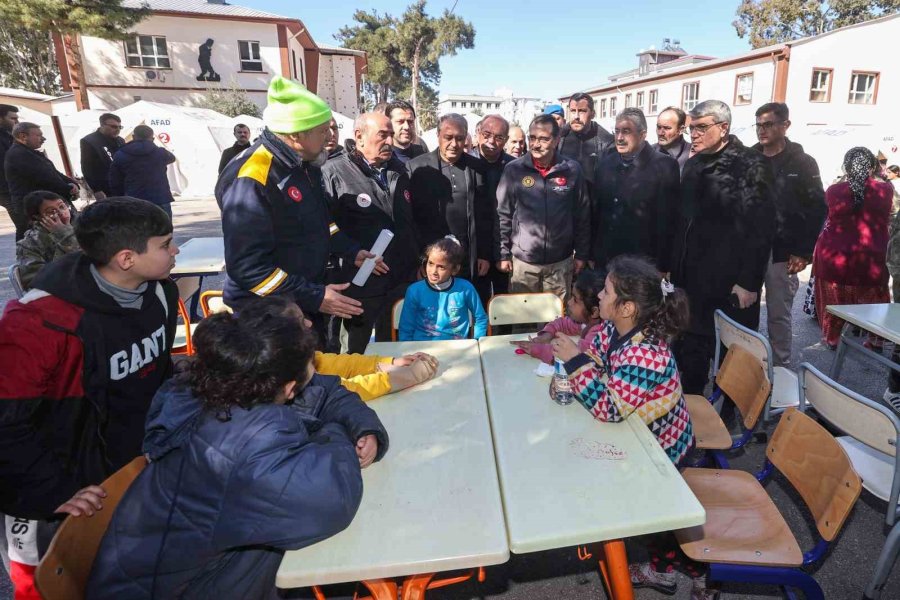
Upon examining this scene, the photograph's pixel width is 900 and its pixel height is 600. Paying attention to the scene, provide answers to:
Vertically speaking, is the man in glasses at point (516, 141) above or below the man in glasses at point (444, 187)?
above

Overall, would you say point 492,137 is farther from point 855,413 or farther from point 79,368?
point 79,368

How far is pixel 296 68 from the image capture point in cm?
2698

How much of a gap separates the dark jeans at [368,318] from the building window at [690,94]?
2575 cm

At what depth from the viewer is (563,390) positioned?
2.08 meters

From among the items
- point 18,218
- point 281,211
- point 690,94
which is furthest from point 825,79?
point 18,218

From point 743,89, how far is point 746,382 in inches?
963

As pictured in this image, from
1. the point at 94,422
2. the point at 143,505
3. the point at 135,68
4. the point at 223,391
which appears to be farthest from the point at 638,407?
the point at 135,68

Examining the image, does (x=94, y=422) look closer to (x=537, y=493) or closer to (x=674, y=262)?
(x=537, y=493)

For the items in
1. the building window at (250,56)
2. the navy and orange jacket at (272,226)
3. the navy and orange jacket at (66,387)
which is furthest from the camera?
the building window at (250,56)

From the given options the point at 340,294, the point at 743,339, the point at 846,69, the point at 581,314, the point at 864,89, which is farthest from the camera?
the point at 864,89

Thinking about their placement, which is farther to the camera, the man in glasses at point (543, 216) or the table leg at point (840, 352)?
the man in glasses at point (543, 216)

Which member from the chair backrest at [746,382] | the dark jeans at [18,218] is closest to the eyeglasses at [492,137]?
the chair backrest at [746,382]

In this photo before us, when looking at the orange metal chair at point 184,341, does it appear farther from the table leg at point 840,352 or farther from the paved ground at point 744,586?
the table leg at point 840,352

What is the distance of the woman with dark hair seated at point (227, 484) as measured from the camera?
132cm
